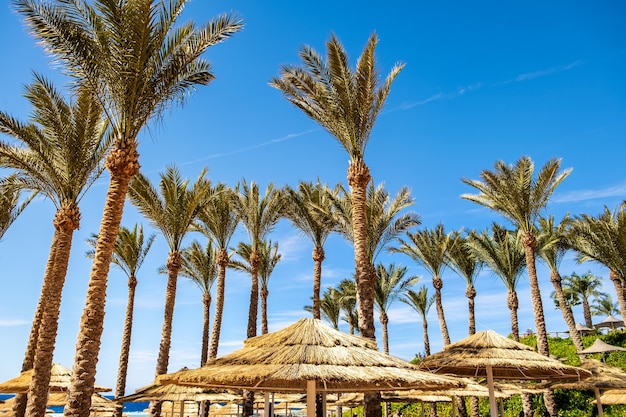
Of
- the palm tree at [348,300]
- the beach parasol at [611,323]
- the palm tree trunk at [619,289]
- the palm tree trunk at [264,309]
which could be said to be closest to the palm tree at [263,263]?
the palm tree trunk at [264,309]

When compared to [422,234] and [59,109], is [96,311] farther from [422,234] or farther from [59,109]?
[422,234]

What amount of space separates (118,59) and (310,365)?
9.08 meters

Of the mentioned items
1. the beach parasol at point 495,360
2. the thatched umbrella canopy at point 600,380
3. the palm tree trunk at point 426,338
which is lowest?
the thatched umbrella canopy at point 600,380

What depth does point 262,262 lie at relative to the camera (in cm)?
2903

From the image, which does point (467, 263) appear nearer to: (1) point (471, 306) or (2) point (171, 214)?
(1) point (471, 306)

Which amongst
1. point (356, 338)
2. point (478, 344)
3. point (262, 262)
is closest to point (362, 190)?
point (478, 344)

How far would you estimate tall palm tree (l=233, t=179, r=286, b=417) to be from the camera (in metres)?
23.6

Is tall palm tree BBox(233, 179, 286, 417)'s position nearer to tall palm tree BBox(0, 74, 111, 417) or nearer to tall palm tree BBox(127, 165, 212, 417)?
tall palm tree BBox(127, 165, 212, 417)

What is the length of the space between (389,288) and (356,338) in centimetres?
2563

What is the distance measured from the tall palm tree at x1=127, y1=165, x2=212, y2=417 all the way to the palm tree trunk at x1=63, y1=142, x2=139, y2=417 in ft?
24.9

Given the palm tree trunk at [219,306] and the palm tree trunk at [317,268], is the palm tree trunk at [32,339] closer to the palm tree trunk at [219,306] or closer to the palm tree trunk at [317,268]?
the palm tree trunk at [219,306]

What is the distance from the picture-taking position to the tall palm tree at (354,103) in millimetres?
15352

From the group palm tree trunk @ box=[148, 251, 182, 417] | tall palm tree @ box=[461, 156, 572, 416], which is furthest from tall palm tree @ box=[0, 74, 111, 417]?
tall palm tree @ box=[461, 156, 572, 416]

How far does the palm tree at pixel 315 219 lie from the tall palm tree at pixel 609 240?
1449 cm
